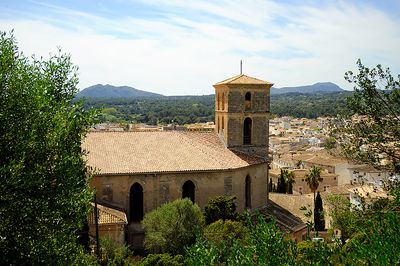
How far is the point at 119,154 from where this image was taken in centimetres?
3019

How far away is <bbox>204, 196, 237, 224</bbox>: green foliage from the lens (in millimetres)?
28000

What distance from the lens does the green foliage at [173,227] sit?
84.4ft

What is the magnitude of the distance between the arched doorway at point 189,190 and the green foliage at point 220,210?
7.57 ft

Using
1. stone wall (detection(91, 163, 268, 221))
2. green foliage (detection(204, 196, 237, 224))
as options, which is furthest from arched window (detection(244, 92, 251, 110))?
green foliage (detection(204, 196, 237, 224))

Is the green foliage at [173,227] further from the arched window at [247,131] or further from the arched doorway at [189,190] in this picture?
the arched window at [247,131]

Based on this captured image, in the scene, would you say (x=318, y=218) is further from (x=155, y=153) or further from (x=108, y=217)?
(x=108, y=217)

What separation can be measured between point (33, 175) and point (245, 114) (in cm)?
2301

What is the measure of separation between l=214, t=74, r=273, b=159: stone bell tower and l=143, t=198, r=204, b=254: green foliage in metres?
8.55

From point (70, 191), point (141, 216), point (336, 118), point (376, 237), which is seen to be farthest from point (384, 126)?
point (141, 216)

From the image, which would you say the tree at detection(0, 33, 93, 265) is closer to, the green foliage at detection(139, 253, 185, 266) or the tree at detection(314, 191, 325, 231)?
the green foliage at detection(139, 253, 185, 266)

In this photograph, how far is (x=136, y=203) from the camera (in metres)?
29.6

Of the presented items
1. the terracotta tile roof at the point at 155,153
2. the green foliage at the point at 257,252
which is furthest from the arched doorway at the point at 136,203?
the green foliage at the point at 257,252

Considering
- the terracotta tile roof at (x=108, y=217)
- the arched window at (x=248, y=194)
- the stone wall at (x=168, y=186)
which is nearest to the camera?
the terracotta tile roof at (x=108, y=217)

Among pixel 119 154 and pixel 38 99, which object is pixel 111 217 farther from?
pixel 38 99
